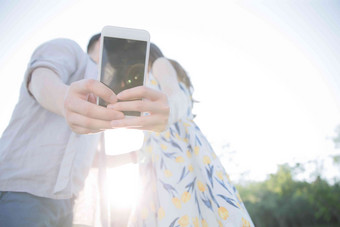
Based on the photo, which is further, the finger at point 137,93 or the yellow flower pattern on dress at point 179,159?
the yellow flower pattern on dress at point 179,159

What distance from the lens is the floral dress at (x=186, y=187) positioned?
991 mm

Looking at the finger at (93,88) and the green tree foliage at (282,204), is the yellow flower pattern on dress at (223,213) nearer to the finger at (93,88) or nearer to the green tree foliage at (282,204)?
the finger at (93,88)

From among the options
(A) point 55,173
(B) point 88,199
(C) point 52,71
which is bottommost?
(B) point 88,199

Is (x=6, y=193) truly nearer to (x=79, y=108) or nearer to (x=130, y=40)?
(x=79, y=108)

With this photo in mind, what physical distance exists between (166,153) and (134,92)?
0.60 metres

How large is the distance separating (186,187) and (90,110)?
0.68 m

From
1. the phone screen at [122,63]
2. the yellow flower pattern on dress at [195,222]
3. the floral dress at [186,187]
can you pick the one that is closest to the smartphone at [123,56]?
the phone screen at [122,63]

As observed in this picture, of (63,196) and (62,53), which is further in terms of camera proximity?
(62,53)

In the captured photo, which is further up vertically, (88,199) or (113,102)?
(113,102)

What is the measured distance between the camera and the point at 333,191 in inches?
947

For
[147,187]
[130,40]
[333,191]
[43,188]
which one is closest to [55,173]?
[43,188]

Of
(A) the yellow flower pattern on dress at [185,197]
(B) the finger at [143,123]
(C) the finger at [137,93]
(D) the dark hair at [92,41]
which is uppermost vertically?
(D) the dark hair at [92,41]

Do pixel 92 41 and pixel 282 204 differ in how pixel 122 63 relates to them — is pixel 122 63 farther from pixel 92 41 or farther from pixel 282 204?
pixel 282 204

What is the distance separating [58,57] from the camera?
1.10m
